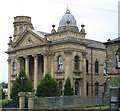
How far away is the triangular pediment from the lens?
46.2 meters

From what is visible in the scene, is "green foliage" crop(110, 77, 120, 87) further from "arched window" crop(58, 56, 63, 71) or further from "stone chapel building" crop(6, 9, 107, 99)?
"arched window" crop(58, 56, 63, 71)

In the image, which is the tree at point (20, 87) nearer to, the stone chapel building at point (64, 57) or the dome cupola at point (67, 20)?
the stone chapel building at point (64, 57)

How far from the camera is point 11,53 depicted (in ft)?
179

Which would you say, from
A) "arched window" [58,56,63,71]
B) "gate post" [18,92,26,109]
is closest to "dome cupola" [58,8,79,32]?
"arched window" [58,56,63,71]

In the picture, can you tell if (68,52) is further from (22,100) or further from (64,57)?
(22,100)

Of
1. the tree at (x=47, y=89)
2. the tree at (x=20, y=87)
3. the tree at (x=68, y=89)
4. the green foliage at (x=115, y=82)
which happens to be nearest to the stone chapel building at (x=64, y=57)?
the tree at (x=68, y=89)

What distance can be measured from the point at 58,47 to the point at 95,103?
1640 centimetres

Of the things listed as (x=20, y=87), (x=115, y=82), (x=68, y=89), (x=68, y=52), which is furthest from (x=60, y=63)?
(x=115, y=82)

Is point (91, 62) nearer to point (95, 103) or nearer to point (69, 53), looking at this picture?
point (69, 53)

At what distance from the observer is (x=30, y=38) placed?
48156 mm

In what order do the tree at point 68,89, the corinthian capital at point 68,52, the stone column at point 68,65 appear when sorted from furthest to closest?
the corinthian capital at point 68,52 < the stone column at point 68,65 < the tree at point 68,89

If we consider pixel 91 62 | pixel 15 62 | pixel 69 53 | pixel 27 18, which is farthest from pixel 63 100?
pixel 27 18

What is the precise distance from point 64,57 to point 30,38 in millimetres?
8037

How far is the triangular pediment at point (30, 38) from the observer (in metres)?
46.2
